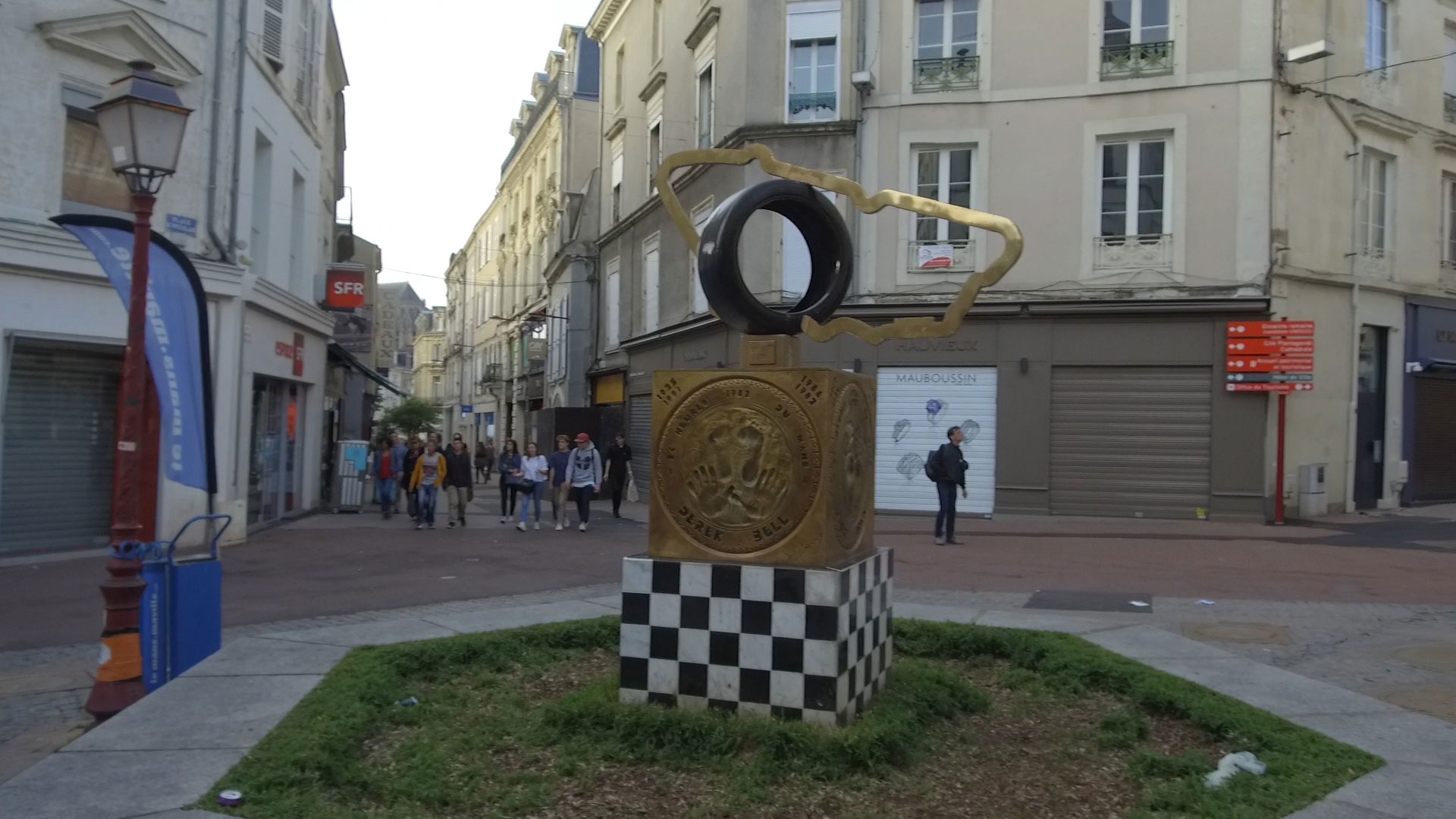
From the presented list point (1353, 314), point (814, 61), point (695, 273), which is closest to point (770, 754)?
point (814, 61)

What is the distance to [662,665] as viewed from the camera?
5.21 meters

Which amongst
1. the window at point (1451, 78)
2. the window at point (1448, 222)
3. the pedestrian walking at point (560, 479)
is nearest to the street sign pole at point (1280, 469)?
the window at point (1448, 222)

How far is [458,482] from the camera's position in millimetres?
19891

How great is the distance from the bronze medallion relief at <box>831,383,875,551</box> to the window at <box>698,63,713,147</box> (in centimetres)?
1975

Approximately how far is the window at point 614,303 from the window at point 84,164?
680 inches

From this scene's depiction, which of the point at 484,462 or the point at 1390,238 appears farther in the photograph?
the point at 484,462

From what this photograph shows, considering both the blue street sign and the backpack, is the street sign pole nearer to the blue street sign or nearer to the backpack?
the backpack

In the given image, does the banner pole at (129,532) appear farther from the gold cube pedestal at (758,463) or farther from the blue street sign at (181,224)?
the blue street sign at (181,224)

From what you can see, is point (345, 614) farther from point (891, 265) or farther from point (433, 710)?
point (891, 265)

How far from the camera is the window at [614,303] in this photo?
31891 mm

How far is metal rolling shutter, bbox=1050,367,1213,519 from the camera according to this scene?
20.1 meters

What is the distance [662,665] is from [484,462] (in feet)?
114

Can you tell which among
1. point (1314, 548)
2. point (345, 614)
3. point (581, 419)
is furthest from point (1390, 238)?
point (345, 614)

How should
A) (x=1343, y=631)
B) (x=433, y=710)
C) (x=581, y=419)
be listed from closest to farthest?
1. (x=433, y=710)
2. (x=1343, y=631)
3. (x=581, y=419)
